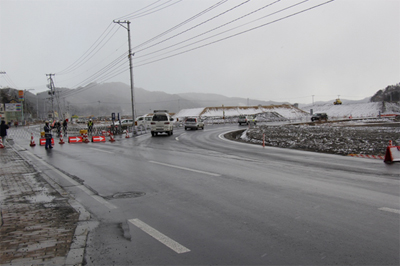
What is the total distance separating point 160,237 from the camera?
4582mm

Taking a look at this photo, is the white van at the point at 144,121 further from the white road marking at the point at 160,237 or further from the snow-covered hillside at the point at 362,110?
the snow-covered hillside at the point at 362,110

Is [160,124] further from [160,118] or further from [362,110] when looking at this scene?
Result: [362,110]

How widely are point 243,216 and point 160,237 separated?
158cm

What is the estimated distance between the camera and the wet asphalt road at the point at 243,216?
3.96 m

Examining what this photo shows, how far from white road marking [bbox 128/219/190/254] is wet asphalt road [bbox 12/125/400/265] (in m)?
0.01

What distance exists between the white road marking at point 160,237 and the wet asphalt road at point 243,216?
0.01m

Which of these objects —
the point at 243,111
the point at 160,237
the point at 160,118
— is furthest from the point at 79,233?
the point at 243,111

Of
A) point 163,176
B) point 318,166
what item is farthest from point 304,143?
point 163,176

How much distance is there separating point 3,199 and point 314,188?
724 centimetres

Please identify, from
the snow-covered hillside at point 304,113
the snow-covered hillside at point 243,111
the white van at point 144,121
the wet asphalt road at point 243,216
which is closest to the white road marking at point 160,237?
the wet asphalt road at point 243,216

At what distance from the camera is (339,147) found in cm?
1666

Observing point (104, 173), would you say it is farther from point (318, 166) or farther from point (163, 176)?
point (318, 166)

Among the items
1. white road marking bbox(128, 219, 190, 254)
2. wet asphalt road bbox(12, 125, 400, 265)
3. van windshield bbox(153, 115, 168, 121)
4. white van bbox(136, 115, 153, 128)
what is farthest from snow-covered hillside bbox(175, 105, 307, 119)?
white road marking bbox(128, 219, 190, 254)

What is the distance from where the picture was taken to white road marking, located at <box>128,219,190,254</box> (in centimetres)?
415
